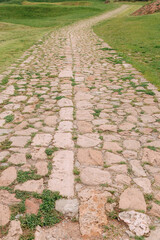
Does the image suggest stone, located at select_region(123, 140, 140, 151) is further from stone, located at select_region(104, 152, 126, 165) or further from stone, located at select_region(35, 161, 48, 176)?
stone, located at select_region(35, 161, 48, 176)

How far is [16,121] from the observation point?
4.01 m

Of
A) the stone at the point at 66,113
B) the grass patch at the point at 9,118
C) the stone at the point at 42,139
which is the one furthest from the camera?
the stone at the point at 66,113

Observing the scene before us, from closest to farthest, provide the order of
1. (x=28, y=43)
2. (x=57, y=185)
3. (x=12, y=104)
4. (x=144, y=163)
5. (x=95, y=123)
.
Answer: (x=57, y=185) → (x=144, y=163) → (x=95, y=123) → (x=12, y=104) → (x=28, y=43)

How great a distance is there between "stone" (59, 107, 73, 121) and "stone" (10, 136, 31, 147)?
35.7 inches

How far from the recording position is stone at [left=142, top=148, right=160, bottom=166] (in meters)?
2.91

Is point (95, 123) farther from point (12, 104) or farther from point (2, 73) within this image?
point (2, 73)

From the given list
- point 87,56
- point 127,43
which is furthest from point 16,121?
point 127,43

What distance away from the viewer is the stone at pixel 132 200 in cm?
224

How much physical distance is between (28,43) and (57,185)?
39.5ft

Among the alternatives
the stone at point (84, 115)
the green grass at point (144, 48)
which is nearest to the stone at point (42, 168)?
the stone at point (84, 115)

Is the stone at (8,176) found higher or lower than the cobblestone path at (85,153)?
higher

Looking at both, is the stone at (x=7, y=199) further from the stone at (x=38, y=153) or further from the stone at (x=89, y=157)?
the stone at (x=89, y=157)

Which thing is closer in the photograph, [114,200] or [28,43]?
[114,200]

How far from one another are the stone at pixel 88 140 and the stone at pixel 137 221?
4.19 feet
